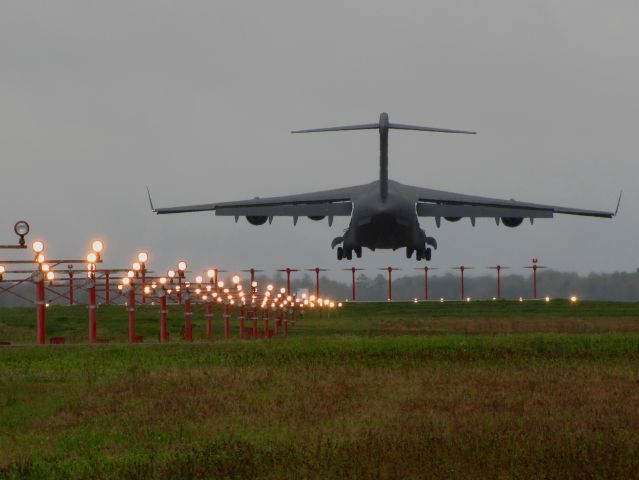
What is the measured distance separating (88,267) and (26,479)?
39442mm

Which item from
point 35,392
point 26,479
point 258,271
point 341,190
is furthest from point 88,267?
point 258,271

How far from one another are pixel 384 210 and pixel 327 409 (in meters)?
25.6

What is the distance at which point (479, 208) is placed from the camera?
55.6m

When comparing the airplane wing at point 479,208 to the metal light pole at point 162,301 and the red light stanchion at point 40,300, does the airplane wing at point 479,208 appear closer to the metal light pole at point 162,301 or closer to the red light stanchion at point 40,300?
the metal light pole at point 162,301

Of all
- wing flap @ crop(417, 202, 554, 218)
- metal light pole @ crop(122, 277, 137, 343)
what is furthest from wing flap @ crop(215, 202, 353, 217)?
→ metal light pole @ crop(122, 277, 137, 343)

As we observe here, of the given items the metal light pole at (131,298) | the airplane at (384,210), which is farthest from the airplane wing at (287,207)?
the metal light pole at (131,298)

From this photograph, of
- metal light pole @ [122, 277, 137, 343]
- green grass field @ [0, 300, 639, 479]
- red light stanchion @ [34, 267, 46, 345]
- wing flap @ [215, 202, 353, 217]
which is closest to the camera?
green grass field @ [0, 300, 639, 479]

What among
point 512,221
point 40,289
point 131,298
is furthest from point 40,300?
point 512,221

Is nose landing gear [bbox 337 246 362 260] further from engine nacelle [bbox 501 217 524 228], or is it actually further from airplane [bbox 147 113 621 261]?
engine nacelle [bbox 501 217 524 228]

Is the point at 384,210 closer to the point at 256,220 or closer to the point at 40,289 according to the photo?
the point at 256,220

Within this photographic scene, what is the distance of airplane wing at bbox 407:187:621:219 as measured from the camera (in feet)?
177

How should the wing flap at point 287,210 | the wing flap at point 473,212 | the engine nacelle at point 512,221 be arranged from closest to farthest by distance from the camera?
the wing flap at point 287,210 → the wing flap at point 473,212 → the engine nacelle at point 512,221

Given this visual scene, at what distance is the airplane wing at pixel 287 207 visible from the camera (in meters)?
54.3

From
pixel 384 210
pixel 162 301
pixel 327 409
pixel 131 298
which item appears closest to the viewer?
pixel 327 409
